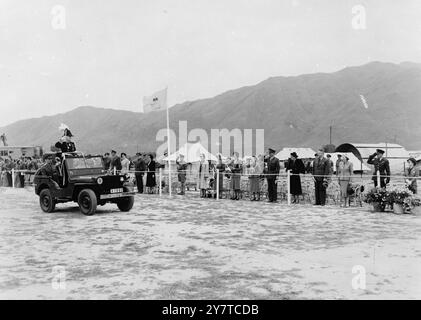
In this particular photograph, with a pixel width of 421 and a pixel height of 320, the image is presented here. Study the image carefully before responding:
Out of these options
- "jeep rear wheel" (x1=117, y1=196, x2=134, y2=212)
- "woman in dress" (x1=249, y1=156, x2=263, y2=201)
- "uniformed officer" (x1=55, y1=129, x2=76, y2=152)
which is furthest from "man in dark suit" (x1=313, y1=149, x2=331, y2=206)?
"uniformed officer" (x1=55, y1=129, x2=76, y2=152)

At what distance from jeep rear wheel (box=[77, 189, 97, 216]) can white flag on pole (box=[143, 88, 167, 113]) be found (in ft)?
27.0

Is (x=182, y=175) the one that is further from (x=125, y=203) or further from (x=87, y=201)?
(x=87, y=201)

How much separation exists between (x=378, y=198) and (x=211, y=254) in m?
7.44

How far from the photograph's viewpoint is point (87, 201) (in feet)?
43.4

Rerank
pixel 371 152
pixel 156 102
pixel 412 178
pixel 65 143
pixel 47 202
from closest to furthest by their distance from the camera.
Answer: pixel 412 178, pixel 47 202, pixel 65 143, pixel 156 102, pixel 371 152

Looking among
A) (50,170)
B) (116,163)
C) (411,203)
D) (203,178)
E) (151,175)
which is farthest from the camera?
(116,163)

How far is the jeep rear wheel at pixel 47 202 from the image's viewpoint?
13.9 metres

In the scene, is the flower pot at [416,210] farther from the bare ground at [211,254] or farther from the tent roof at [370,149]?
the tent roof at [370,149]

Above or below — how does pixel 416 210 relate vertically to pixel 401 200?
below

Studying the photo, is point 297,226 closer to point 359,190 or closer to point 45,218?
point 359,190

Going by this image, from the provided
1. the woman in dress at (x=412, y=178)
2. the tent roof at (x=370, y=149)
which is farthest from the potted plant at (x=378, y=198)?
the tent roof at (x=370, y=149)

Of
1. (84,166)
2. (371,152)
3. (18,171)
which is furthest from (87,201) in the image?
(371,152)

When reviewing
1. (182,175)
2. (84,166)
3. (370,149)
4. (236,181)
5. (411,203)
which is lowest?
(411,203)

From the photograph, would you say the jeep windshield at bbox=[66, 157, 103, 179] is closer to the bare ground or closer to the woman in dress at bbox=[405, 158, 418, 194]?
the bare ground
